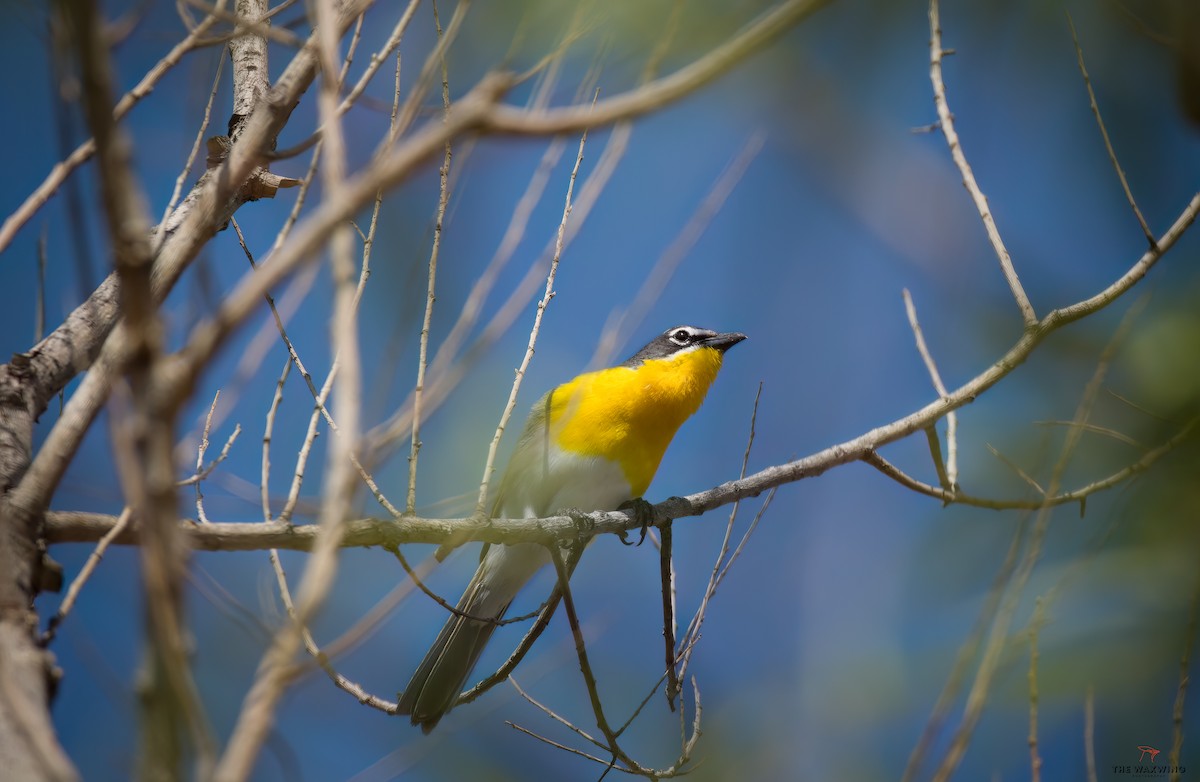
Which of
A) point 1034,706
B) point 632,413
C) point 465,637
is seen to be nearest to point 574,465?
point 632,413

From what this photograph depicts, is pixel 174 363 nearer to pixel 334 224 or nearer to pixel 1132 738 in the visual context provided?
pixel 334 224

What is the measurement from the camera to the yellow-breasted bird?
15.3 ft

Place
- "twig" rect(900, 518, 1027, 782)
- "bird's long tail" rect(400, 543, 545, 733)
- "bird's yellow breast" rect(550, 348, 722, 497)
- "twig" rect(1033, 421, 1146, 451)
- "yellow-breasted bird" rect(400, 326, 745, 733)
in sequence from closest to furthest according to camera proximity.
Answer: "twig" rect(900, 518, 1027, 782), "twig" rect(1033, 421, 1146, 451), "bird's long tail" rect(400, 543, 545, 733), "yellow-breasted bird" rect(400, 326, 745, 733), "bird's yellow breast" rect(550, 348, 722, 497)

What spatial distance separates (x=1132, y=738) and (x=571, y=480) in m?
3.05

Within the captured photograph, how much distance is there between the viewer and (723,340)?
20.2 ft

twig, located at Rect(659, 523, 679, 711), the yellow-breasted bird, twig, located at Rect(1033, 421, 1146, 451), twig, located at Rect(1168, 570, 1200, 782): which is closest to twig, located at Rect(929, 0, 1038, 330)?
twig, located at Rect(1033, 421, 1146, 451)

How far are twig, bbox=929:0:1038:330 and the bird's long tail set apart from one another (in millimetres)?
2538

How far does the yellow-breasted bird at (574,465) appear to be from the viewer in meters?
4.68

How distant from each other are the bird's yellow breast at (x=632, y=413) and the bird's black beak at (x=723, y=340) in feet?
0.98

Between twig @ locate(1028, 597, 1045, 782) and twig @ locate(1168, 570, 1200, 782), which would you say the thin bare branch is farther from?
twig @ locate(1028, 597, 1045, 782)

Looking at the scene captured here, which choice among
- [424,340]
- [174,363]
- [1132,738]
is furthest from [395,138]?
[1132,738]

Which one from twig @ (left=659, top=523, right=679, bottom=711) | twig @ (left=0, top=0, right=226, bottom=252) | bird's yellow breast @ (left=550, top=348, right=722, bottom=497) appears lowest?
twig @ (left=659, top=523, right=679, bottom=711)

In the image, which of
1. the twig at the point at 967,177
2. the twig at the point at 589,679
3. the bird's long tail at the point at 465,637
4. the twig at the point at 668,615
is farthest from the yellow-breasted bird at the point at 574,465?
the twig at the point at 967,177

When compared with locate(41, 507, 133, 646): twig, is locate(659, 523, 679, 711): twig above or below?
below
